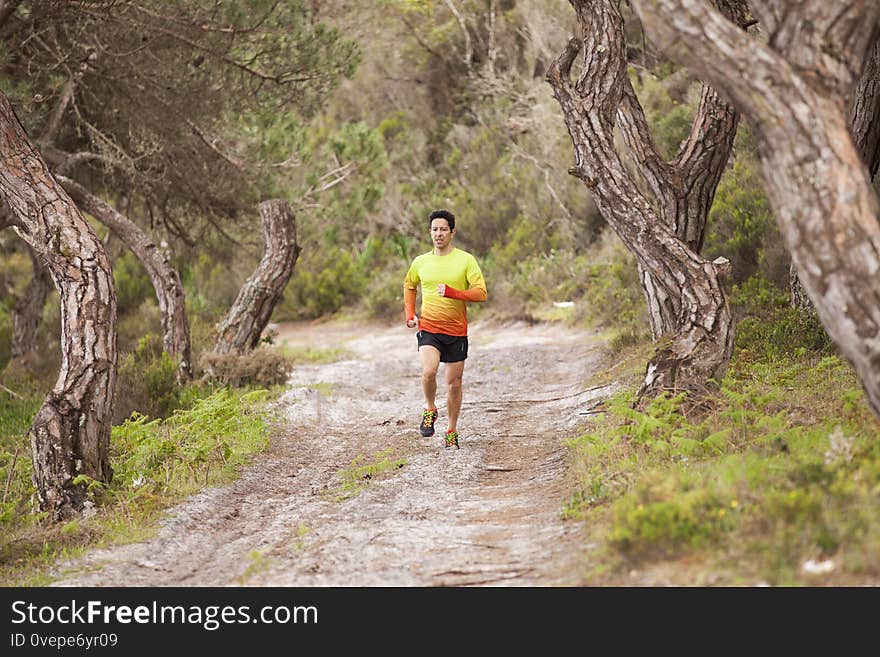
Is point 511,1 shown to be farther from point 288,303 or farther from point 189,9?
point 189,9

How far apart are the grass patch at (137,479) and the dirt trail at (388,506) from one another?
0.61ft

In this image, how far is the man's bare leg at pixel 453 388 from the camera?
28.2ft

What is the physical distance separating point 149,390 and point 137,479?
14.4ft

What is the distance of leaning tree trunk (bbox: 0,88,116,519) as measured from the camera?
7.32 meters

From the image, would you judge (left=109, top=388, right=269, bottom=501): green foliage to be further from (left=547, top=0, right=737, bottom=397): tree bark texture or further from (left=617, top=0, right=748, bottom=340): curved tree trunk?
(left=617, top=0, right=748, bottom=340): curved tree trunk

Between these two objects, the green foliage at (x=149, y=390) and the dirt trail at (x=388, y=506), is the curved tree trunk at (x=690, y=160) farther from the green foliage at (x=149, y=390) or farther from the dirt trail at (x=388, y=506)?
the green foliage at (x=149, y=390)

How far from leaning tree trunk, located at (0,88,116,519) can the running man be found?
239 cm

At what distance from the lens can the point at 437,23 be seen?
107ft

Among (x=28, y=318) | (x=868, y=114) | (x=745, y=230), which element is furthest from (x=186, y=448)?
(x=28, y=318)

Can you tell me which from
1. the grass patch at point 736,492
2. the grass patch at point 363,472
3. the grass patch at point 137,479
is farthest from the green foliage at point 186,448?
the grass patch at point 736,492

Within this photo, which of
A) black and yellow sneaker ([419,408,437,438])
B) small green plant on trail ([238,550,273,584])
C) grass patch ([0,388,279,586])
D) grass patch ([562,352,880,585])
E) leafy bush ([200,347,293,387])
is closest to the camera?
grass patch ([562,352,880,585])

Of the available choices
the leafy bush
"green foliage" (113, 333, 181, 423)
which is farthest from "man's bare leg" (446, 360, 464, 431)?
the leafy bush

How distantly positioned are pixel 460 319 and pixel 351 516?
2336 millimetres
